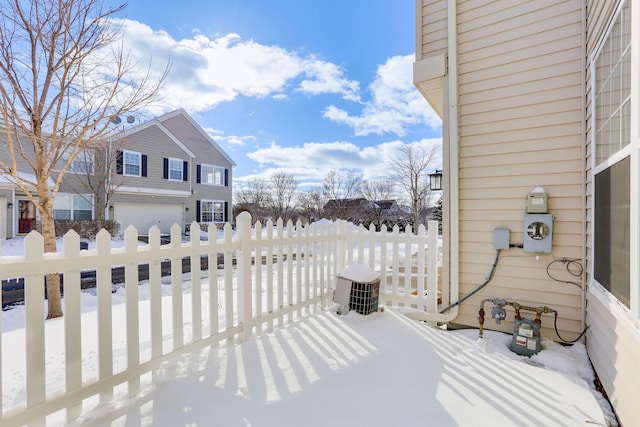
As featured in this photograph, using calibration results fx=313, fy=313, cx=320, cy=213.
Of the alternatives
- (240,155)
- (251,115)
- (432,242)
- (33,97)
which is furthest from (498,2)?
(240,155)

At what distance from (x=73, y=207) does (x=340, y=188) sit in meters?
16.3

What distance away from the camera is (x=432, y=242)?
388 centimetres

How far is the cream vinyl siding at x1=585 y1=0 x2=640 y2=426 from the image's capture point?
71.8 inches

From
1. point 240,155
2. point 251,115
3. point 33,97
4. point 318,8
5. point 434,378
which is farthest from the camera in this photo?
point 240,155

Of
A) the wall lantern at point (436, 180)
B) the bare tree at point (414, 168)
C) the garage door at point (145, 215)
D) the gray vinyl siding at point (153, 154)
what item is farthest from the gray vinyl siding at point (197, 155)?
the wall lantern at point (436, 180)

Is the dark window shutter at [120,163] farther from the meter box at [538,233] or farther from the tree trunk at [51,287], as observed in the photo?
the meter box at [538,233]

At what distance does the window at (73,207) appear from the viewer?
1412 cm

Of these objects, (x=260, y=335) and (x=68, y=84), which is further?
(x=68, y=84)

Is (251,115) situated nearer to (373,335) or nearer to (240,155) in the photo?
(240,155)

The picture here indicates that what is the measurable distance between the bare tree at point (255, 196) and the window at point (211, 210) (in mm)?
4886

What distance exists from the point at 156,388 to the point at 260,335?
1.14m

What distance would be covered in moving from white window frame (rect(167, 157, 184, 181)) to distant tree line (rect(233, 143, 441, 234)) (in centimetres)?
705

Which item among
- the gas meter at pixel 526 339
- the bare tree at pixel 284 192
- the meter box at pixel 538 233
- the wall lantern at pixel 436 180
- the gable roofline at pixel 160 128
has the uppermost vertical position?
the gable roofline at pixel 160 128

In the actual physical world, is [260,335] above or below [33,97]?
below
